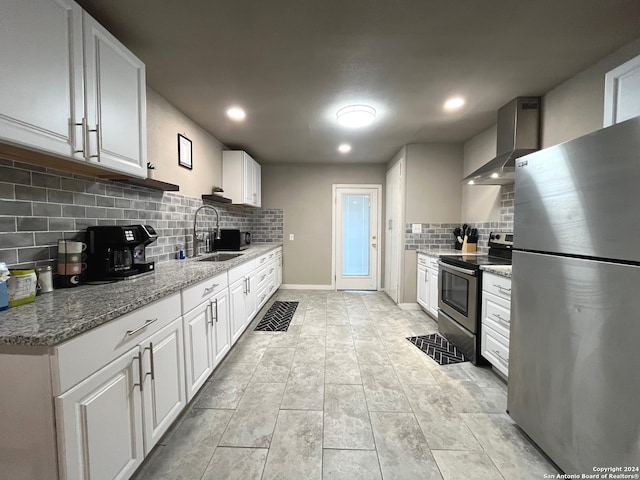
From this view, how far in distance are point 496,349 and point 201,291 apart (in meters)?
2.29

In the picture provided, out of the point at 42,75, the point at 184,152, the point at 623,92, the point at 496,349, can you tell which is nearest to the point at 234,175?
the point at 184,152

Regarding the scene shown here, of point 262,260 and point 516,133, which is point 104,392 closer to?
point 262,260

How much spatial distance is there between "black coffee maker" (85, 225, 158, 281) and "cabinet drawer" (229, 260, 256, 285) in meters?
0.78

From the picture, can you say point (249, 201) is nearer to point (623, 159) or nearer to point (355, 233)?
point (355, 233)

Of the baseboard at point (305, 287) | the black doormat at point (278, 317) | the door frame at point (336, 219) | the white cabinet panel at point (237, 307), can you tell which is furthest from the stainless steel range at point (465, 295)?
the baseboard at point (305, 287)

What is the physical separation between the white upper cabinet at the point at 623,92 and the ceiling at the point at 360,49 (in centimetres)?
34

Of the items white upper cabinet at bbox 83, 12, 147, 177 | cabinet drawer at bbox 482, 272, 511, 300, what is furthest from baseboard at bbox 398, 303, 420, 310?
white upper cabinet at bbox 83, 12, 147, 177

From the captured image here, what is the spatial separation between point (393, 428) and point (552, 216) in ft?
4.84

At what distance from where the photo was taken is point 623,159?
0.99 m

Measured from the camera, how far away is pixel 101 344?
991 mm

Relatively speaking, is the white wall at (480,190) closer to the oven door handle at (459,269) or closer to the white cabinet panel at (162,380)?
the oven door handle at (459,269)

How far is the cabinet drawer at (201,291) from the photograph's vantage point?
1610 mm

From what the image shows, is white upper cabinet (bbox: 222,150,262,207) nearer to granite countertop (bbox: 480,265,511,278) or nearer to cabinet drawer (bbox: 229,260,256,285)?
cabinet drawer (bbox: 229,260,256,285)

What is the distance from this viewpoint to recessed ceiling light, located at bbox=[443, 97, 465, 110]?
243 cm
